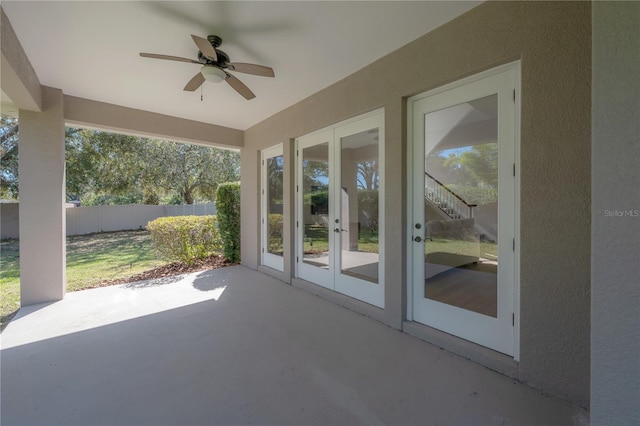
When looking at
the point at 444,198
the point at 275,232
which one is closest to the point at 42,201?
the point at 275,232

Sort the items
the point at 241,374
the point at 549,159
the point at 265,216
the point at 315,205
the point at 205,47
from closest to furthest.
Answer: the point at 549,159 < the point at 241,374 < the point at 205,47 < the point at 315,205 < the point at 265,216

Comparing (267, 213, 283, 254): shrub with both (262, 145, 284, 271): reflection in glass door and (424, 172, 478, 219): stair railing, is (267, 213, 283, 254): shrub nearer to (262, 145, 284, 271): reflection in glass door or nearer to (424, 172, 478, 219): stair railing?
(262, 145, 284, 271): reflection in glass door

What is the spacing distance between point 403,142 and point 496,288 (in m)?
1.67

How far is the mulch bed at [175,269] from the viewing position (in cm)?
497

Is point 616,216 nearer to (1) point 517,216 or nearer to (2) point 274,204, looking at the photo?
(1) point 517,216

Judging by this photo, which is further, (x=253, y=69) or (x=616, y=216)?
(x=253, y=69)

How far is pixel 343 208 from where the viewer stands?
3.89 metres

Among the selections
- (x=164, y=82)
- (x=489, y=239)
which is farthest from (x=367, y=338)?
(x=164, y=82)

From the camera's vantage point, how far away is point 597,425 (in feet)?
3.63

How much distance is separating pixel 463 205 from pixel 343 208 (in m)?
1.62

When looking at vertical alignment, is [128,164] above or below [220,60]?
above

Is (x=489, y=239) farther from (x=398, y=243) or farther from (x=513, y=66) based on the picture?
(x=513, y=66)

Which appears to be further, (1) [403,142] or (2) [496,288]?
(1) [403,142]

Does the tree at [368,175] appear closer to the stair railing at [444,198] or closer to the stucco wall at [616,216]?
the stair railing at [444,198]
